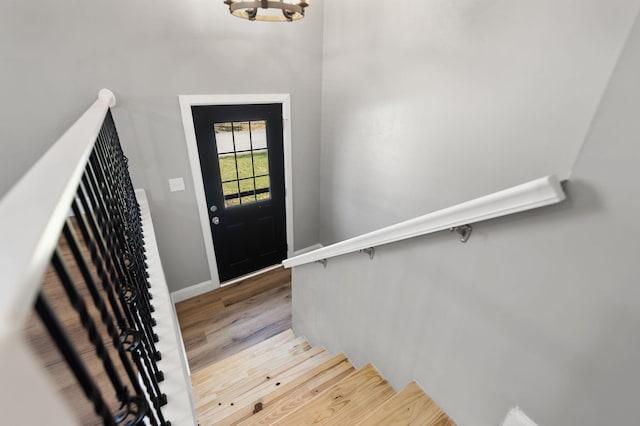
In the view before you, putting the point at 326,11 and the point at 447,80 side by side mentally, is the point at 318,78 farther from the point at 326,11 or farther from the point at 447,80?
the point at 447,80

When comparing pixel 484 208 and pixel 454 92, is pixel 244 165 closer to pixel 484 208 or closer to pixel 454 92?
pixel 454 92

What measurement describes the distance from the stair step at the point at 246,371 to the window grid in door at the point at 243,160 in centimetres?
153

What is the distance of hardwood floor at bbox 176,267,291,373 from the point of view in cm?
269

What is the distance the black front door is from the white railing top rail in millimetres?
2316

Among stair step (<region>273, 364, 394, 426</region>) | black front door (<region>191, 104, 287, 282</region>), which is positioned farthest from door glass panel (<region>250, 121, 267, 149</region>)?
stair step (<region>273, 364, 394, 426</region>)

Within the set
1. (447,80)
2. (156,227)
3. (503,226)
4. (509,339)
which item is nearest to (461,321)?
(509,339)

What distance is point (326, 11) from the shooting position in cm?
281

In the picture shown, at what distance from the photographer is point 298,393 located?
5.56ft

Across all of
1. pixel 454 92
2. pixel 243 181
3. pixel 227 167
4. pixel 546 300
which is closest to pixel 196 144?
pixel 227 167

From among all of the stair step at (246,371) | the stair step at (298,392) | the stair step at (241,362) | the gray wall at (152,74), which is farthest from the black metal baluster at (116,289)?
the gray wall at (152,74)

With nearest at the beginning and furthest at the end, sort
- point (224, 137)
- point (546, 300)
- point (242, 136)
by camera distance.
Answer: point (546, 300)
point (224, 137)
point (242, 136)

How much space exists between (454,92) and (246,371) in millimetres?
2526

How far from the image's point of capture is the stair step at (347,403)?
1356 mm

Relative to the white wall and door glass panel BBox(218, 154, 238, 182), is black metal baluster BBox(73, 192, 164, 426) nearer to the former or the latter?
the white wall
